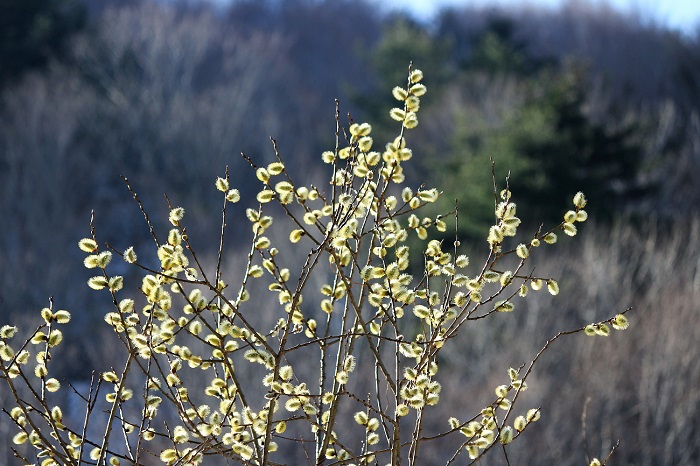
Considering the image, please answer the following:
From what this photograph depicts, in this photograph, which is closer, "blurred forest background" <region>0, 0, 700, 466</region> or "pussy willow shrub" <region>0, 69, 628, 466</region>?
"pussy willow shrub" <region>0, 69, 628, 466</region>

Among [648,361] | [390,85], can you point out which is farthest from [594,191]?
[390,85]

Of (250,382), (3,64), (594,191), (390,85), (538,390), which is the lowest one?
(538,390)

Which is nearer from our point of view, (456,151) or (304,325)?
(304,325)

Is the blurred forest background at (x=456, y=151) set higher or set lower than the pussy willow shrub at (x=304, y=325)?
higher

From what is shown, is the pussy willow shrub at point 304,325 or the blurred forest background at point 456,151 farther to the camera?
the blurred forest background at point 456,151

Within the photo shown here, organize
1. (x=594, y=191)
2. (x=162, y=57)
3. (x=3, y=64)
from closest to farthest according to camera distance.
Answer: (x=594, y=191), (x=3, y=64), (x=162, y=57)

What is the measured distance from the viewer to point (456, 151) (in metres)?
19.0

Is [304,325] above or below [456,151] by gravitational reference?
below

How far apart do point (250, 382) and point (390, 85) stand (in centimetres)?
1160

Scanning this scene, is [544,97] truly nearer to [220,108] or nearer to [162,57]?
[220,108]

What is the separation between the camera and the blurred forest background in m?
13.9

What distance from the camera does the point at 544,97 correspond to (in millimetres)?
15539

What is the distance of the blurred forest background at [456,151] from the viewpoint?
548 inches

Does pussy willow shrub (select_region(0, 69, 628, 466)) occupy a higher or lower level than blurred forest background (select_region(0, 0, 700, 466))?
lower
